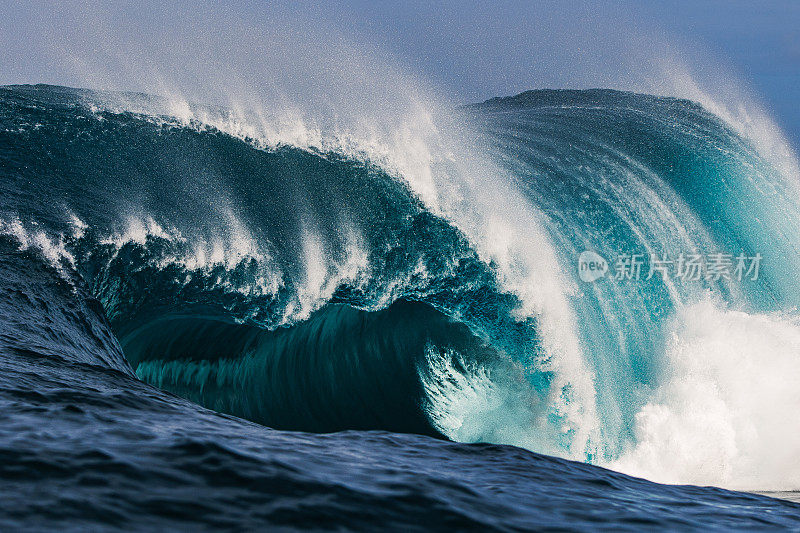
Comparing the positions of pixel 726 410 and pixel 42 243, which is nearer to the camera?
pixel 42 243

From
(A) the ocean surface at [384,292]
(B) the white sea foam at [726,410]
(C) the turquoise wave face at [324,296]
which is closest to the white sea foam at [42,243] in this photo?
(A) the ocean surface at [384,292]

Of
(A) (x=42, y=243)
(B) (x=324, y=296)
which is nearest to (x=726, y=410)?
(B) (x=324, y=296)

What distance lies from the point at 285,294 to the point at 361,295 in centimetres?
82

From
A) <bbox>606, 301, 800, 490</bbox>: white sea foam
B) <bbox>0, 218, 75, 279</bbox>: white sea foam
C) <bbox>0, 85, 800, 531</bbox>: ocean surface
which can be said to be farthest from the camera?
<bbox>606, 301, 800, 490</bbox>: white sea foam

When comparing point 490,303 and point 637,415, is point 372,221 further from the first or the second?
point 637,415

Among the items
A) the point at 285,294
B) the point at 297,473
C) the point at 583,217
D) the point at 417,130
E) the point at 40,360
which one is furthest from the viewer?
the point at 583,217

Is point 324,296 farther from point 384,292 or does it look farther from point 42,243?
point 42,243

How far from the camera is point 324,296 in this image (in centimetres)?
736

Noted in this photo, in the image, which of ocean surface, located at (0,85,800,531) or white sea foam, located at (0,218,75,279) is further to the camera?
→ ocean surface, located at (0,85,800,531)

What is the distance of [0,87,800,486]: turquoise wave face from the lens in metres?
6.91

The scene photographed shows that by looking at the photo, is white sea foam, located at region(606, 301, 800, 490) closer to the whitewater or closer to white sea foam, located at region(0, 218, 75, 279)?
the whitewater

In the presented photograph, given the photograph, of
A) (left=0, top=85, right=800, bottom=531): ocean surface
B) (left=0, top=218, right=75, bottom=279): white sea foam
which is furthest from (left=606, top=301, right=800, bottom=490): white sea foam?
(left=0, top=218, right=75, bottom=279): white sea foam

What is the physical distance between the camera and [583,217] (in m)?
9.48

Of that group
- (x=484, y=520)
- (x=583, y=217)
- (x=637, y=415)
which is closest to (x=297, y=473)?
(x=484, y=520)
